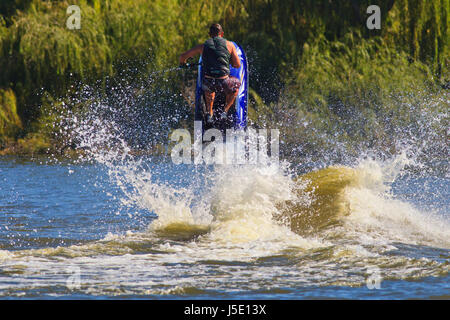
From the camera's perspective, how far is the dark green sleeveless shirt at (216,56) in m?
10.4

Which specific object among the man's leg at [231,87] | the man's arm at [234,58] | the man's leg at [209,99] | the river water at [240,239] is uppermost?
the man's arm at [234,58]

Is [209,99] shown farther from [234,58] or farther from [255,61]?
[255,61]

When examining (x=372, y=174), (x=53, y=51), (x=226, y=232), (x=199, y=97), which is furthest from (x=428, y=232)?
(x=53, y=51)

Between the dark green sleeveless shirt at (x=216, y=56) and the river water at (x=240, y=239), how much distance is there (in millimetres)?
1301

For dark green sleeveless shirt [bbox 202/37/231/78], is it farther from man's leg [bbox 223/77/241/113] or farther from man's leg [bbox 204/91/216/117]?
man's leg [bbox 204/91/216/117]

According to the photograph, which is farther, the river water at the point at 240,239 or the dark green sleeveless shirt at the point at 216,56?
the dark green sleeveless shirt at the point at 216,56

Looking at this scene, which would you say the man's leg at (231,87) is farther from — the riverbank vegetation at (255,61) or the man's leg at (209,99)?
the riverbank vegetation at (255,61)

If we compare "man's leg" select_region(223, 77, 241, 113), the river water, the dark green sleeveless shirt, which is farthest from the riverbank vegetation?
the dark green sleeveless shirt

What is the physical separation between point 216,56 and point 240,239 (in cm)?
293

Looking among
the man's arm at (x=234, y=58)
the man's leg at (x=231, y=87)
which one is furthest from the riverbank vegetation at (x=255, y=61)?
the man's arm at (x=234, y=58)

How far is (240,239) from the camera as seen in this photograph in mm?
8445

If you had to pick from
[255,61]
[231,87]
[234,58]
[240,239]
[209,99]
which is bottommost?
[240,239]

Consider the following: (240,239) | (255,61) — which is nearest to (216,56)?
(240,239)

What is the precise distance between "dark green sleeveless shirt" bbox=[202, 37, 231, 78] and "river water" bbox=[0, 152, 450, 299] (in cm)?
130
